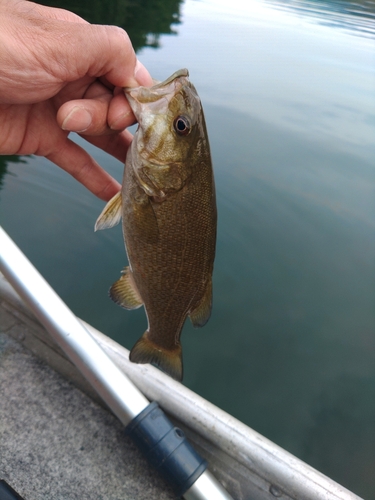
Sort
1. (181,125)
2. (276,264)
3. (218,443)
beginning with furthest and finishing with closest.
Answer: (276,264) < (218,443) < (181,125)

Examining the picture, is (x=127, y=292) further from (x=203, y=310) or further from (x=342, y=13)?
(x=342, y=13)

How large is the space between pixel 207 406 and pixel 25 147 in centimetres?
175

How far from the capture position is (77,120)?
5.54 ft

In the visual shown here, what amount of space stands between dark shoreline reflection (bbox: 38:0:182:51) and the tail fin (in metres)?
13.3

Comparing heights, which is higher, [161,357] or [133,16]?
[161,357]

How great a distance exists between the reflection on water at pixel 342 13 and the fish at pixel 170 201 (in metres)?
23.9

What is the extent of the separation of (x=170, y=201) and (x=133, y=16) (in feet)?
65.6

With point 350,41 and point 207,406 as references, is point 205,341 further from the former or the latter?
point 350,41

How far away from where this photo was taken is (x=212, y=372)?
3918 mm

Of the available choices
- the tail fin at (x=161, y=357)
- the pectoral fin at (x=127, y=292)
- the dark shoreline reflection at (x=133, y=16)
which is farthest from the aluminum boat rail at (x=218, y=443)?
the dark shoreline reflection at (x=133, y=16)

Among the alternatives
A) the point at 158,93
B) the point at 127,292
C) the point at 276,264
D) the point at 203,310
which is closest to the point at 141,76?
the point at 158,93

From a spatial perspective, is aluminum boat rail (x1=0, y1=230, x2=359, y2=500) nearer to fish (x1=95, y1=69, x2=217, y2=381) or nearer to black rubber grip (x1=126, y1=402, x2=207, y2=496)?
black rubber grip (x1=126, y1=402, x2=207, y2=496)

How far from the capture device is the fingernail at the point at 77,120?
1683mm

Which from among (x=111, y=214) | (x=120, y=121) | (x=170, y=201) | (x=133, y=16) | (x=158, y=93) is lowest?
(x=133, y=16)
